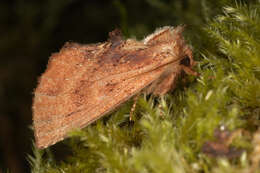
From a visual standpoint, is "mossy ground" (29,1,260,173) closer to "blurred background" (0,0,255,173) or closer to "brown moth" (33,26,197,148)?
"brown moth" (33,26,197,148)

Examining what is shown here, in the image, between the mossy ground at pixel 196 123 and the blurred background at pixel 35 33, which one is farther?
the blurred background at pixel 35 33

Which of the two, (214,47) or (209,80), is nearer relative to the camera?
(209,80)

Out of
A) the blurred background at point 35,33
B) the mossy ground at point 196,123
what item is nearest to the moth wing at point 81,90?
the mossy ground at point 196,123

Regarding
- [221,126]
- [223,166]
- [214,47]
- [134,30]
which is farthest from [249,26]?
[134,30]

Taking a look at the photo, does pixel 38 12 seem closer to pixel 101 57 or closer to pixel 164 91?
pixel 101 57

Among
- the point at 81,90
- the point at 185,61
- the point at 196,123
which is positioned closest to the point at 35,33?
the point at 81,90

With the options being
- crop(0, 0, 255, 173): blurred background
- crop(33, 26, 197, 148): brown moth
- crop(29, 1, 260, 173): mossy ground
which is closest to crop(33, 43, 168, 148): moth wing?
crop(33, 26, 197, 148): brown moth

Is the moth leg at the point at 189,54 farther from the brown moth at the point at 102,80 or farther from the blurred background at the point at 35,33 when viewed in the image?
the blurred background at the point at 35,33

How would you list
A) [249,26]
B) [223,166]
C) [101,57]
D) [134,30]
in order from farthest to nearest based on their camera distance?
1. [134,30]
2. [101,57]
3. [249,26]
4. [223,166]
